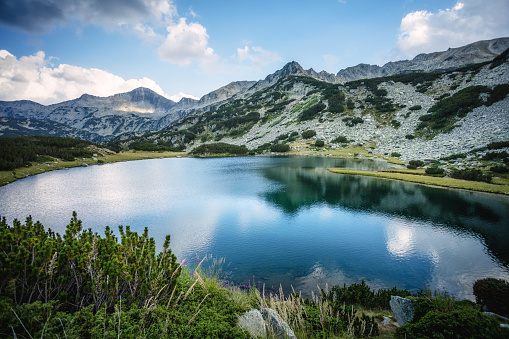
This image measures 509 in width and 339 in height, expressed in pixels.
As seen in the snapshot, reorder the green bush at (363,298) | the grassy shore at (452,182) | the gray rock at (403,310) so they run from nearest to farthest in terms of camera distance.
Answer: the gray rock at (403,310) → the green bush at (363,298) → the grassy shore at (452,182)

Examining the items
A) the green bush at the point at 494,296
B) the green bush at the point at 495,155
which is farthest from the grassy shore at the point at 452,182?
the green bush at the point at 494,296

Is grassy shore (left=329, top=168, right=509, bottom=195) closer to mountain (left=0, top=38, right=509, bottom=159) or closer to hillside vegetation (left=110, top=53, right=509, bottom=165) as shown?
hillside vegetation (left=110, top=53, right=509, bottom=165)

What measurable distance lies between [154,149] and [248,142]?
55.3 meters

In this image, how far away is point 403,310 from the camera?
8375 mm

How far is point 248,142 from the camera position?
447ft

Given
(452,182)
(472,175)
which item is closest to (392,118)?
(472,175)

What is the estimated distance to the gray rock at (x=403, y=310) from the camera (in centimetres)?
809

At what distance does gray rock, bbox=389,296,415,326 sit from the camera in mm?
8094

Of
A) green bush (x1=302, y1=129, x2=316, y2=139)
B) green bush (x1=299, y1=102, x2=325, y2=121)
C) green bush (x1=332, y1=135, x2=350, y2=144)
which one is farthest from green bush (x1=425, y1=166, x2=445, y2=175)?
green bush (x1=299, y1=102, x2=325, y2=121)

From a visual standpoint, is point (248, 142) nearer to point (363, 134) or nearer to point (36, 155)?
point (363, 134)

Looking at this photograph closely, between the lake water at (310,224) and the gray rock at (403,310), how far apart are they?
4.91 meters

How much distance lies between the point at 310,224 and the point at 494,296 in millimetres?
14335

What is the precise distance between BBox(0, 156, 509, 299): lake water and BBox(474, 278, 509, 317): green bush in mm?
2998

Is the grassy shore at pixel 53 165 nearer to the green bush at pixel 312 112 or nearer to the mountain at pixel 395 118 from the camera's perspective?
the mountain at pixel 395 118
